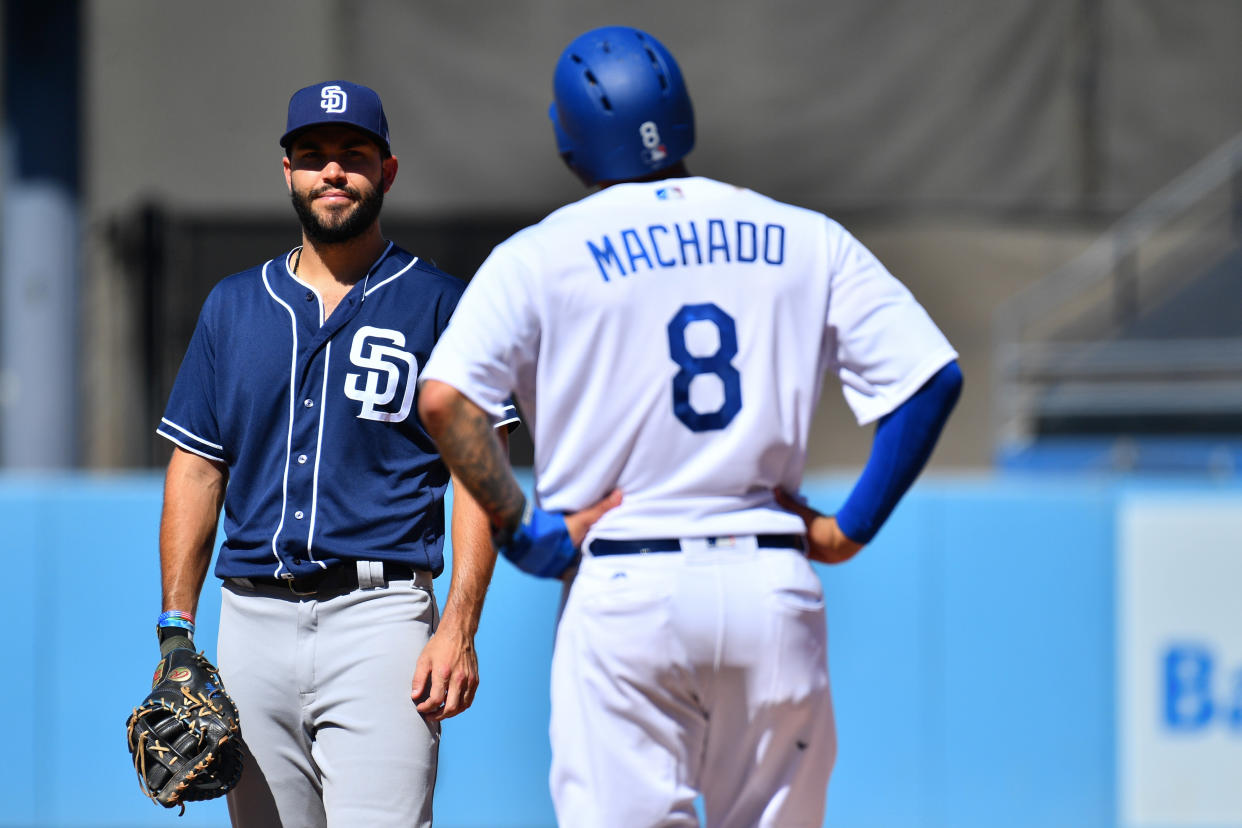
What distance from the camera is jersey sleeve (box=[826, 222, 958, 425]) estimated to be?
95.6 inches

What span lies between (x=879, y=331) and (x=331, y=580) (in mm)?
1243

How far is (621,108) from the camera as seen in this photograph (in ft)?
8.02

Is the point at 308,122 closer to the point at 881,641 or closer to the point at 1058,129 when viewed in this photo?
the point at 881,641

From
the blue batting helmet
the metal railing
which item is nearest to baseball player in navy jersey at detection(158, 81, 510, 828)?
the blue batting helmet

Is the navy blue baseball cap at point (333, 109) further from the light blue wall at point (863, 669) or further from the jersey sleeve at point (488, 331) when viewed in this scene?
the light blue wall at point (863, 669)

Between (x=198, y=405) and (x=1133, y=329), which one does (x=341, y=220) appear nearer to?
(x=198, y=405)

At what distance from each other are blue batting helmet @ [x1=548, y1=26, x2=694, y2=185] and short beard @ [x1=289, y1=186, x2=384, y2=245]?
632 millimetres

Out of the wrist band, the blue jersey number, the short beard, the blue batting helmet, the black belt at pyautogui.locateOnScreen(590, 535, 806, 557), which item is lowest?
the wrist band

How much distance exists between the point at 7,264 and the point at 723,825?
360 inches

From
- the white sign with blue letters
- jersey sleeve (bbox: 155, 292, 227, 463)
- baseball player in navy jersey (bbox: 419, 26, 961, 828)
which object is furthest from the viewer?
the white sign with blue letters

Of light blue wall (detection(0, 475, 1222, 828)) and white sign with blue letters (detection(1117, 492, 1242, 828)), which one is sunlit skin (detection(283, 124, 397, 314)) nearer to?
light blue wall (detection(0, 475, 1222, 828))

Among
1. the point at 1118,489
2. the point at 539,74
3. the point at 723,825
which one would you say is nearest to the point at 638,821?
the point at 723,825

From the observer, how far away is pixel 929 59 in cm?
1170

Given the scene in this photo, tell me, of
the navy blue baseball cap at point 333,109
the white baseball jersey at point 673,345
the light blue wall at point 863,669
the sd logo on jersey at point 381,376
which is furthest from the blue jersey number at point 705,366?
the light blue wall at point 863,669
